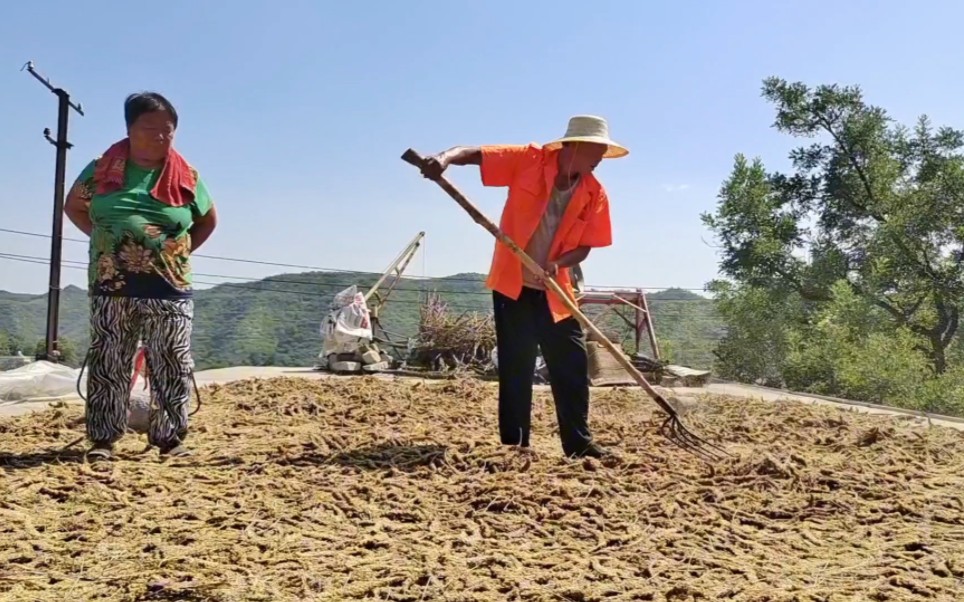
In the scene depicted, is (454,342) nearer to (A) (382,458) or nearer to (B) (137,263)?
(A) (382,458)

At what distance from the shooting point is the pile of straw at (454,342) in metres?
10.6

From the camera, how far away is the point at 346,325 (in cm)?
1021

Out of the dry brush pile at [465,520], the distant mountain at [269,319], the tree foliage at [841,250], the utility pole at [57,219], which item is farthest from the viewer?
the distant mountain at [269,319]

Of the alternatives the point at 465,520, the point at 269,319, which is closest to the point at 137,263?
the point at 465,520

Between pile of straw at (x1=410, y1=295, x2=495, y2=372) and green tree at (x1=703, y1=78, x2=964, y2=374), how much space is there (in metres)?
6.71

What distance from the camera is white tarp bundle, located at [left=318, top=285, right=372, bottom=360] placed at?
10.1 meters

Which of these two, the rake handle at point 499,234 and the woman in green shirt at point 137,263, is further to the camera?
the rake handle at point 499,234

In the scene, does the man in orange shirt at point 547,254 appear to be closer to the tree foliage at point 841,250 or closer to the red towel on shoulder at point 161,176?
the red towel on shoulder at point 161,176

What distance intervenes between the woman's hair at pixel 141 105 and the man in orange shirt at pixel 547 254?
1337mm

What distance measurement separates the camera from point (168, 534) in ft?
8.19

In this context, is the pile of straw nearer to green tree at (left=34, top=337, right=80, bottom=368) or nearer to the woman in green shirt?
green tree at (left=34, top=337, right=80, bottom=368)

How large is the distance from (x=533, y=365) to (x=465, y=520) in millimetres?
1338

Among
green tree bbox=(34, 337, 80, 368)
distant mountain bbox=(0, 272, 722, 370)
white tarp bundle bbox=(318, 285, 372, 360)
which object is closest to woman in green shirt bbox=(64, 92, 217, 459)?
green tree bbox=(34, 337, 80, 368)

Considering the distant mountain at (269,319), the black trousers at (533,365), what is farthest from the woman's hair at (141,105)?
the distant mountain at (269,319)
